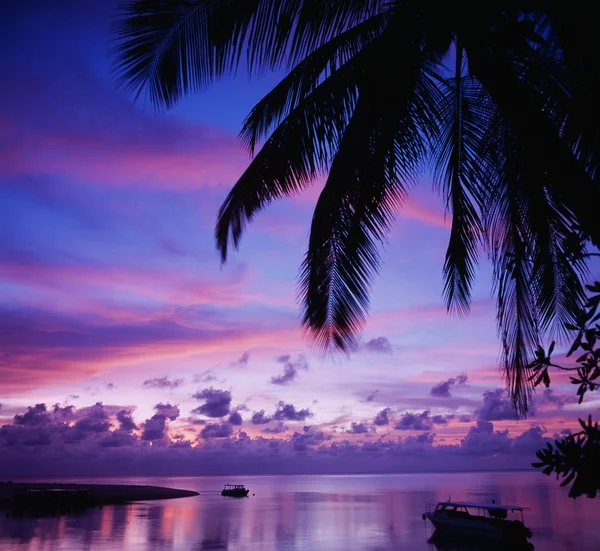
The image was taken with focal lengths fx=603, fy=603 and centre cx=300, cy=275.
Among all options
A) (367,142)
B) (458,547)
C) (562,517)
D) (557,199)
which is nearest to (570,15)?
(557,199)

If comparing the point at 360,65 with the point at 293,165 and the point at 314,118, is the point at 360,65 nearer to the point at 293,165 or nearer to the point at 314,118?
the point at 314,118

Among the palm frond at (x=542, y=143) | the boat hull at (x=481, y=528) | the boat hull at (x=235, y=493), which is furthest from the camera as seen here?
the boat hull at (x=235, y=493)

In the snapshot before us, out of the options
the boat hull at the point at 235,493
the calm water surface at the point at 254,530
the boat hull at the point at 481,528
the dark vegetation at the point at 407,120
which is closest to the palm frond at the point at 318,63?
the dark vegetation at the point at 407,120

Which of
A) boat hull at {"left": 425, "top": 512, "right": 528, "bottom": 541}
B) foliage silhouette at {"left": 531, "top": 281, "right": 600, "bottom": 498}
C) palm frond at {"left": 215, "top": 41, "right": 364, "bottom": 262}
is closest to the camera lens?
foliage silhouette at {"left": 531, "top": 281, "right": 600, "bottom": 498}

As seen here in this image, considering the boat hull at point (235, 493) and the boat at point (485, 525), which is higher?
the boat at point (485, 525)

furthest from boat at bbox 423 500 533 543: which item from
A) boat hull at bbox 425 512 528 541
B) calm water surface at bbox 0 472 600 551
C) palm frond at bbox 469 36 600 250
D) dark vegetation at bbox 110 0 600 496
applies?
palm frond at bbox 469 36 600 250

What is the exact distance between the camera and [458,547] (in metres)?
41.3

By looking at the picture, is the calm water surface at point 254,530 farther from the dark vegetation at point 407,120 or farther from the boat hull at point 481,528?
the dark vegetation at point 407,120

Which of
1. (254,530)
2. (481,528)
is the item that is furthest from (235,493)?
(481,528)

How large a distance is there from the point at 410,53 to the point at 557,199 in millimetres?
1831

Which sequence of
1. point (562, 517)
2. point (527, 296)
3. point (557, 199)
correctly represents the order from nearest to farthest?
point (557, 199)
point (527, 296)
point (562, 517)

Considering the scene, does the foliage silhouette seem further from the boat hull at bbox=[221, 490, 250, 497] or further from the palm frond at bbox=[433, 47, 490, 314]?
the boat hull at bbox=[221, 490, 250, 497]

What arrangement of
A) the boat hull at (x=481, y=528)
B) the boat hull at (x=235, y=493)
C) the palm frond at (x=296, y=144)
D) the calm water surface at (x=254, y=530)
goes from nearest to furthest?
the palm frond at (x=296, y=144) < the boat hull at (x=481, y=528) < the calm water surface at (x=254, y=530) < the boat hull at (x=235, y=493)

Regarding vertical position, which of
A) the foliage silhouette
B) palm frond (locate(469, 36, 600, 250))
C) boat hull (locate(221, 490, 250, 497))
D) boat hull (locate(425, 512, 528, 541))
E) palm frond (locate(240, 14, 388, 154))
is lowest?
boat hull (locate(221, 490, 250, 497))
